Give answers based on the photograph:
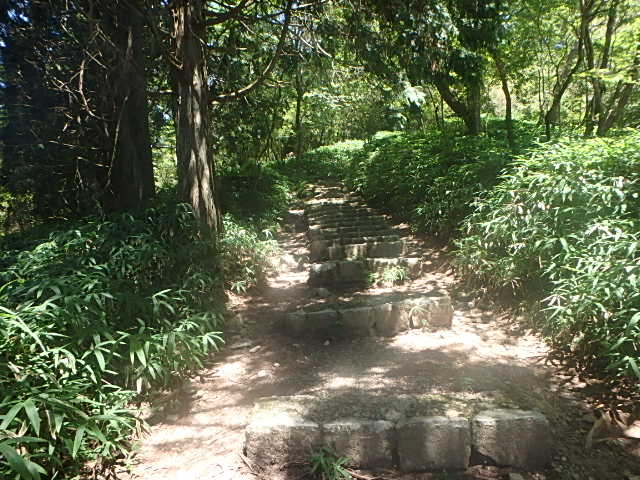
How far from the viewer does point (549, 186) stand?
4.10 metres

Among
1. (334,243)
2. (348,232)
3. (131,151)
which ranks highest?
(131,151)

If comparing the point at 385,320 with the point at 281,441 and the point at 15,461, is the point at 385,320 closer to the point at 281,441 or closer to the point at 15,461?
the point at 281,441

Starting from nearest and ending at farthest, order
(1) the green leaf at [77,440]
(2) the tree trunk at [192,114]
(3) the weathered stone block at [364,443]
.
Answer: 1. (1) the green leaf at [77,440]
2. (3) the weathered stone block at [364,443]
3. (2) the tree trunk at [192,114]

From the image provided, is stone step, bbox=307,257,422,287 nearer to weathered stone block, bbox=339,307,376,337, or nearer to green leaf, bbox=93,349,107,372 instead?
weathered stone block, bbox=339,307,376,337

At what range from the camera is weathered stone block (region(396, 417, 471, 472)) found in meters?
2.31

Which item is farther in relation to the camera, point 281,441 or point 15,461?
point 281,441

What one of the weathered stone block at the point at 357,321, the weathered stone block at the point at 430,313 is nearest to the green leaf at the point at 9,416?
the weathered stone block at the point at 357,321

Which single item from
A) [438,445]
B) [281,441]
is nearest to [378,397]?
[438,445]

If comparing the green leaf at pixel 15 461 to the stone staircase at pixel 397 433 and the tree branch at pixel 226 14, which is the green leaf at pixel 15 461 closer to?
the stone staircase at pixel 397 433

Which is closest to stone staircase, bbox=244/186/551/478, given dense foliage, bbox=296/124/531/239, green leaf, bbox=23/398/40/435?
green leaf, bbox=23/398/40/435

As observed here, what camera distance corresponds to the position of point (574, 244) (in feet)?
12.1

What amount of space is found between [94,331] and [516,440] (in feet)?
8.83

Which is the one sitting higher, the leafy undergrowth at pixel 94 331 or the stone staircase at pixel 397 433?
the leafy undergrowth at pixel 94 331

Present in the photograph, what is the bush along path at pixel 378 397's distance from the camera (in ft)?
7.61
